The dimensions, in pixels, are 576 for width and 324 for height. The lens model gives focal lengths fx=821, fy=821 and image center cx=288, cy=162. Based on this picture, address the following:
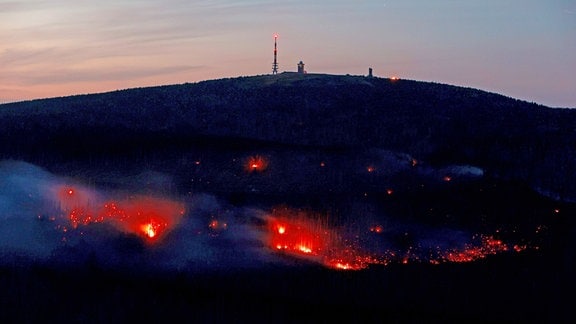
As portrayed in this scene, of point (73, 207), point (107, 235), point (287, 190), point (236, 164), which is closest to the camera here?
point (107, 235)

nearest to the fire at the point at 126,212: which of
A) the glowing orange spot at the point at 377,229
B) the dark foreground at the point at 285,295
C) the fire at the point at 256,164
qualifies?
the dark foreground at the point at 285,295

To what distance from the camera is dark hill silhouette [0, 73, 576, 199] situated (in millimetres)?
52844

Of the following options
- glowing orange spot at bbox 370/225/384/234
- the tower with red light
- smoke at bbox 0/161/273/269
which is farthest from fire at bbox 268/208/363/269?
the tower with red light

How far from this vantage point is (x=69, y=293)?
3378 cm

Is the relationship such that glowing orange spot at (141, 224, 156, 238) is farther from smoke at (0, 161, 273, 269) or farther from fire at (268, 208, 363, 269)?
fire at (268, 208, 363, 269)

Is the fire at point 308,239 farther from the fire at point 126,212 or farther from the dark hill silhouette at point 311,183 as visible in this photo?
the fire at point 126,212

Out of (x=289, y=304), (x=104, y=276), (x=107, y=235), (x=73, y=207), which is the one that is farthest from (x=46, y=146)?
(x=289, y=304)

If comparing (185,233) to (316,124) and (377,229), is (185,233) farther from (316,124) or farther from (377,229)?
(316,124)

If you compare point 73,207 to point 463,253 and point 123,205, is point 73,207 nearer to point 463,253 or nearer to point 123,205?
point 123,205

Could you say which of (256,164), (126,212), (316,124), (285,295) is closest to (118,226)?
(126,212)

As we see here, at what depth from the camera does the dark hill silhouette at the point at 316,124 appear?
52844mm

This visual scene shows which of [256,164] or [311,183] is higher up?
[256,164]

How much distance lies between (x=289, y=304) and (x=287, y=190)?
48.3ft

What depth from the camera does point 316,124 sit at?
188 feet
